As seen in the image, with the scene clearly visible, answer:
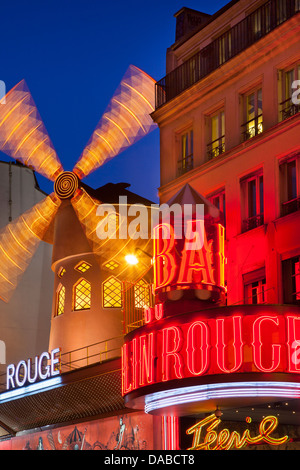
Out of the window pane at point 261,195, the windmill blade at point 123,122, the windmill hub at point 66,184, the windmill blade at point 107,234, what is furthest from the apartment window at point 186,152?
the windmill hub at point 66,184

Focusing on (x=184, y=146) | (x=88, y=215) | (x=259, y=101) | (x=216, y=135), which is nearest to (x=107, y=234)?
(x=88, y=215)

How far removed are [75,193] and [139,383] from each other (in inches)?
291

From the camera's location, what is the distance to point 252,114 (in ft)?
51.1

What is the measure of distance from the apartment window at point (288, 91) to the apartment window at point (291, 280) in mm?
2389

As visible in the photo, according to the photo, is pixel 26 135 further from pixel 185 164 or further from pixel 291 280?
pixel 291 280

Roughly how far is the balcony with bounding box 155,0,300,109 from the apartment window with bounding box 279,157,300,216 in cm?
229

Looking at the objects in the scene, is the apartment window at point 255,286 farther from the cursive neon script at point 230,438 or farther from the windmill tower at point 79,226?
the windmill tower at point 79,226

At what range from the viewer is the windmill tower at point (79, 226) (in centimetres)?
2036

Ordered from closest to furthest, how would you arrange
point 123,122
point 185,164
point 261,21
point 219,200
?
1. point 261,21
2. point 219,200
3. point 185,164
4. point 123,122

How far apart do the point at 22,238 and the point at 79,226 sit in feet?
6.65

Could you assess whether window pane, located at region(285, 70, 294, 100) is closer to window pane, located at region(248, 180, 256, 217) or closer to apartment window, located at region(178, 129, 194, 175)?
window pane, located at region(248, 180, 256, 217)

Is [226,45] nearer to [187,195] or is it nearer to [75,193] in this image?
[187,195]

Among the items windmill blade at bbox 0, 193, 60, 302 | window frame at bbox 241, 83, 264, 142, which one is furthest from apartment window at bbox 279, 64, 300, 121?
windmill blade at bbox 0, 193, 60, 302
